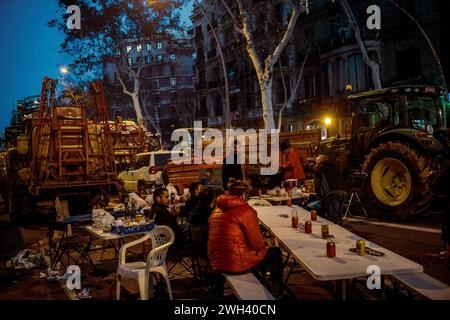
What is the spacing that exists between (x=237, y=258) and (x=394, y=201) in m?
6.26

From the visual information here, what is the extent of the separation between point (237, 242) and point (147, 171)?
11.5m

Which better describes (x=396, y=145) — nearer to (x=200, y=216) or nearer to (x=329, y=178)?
(x=329, y=178)

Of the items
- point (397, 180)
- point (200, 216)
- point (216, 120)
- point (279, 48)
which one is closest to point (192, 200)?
point (200, 216)

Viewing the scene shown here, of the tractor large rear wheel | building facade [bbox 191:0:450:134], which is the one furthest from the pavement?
building facade [bbox 191:0:450:134]

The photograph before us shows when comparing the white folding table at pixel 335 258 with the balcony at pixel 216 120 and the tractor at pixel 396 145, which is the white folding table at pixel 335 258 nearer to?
the tractor at pixel 396 145

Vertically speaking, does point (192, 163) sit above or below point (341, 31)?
below

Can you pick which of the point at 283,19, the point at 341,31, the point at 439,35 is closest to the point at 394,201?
the point at 439,35

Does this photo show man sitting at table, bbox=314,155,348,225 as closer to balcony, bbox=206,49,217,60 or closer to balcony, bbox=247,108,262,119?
balcony, bbox=247,108,262,119

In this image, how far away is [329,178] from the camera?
23.9 ft

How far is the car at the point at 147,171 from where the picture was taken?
49.3 feet

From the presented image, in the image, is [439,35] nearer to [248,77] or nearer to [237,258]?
[248,77]

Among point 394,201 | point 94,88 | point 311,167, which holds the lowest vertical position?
point 394,201

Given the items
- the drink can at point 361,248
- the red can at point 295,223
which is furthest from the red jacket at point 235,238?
the red can at point 295,223

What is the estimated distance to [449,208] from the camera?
15.9ft
